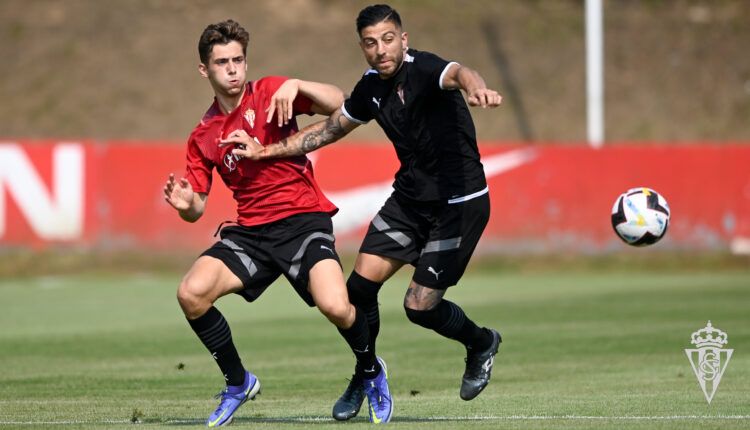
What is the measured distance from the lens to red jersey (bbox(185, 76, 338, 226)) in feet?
26.7

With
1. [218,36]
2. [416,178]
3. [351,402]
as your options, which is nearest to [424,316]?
[351,402]

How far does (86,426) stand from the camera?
25.1 feet

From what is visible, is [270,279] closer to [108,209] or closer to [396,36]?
[396,36]

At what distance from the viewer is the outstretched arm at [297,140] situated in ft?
26.3

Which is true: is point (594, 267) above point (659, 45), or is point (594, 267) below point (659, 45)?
below

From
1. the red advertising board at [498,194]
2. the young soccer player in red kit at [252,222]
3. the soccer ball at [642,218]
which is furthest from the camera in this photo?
the red advertising board at [498,194]

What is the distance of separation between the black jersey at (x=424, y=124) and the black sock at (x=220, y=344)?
1.56 meters

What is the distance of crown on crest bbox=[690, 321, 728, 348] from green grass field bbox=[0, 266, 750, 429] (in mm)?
125

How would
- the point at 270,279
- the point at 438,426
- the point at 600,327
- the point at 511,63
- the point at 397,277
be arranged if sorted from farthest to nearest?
the point at 511,63
the point at 397,277
the point at 600,327
the point at 270,279
the point at 438,426

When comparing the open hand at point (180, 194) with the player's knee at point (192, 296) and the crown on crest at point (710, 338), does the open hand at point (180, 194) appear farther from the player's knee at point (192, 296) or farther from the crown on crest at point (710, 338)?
the crown on crest at point (710, 338)

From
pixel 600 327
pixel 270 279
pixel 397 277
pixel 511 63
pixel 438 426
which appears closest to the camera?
pixel 438 426

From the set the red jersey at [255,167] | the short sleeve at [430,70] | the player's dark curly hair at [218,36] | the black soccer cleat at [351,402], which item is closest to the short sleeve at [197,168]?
the red jersey at [255,167]

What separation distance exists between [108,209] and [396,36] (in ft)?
54.0

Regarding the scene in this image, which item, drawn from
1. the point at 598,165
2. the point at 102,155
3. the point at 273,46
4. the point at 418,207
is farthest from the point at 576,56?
the point at 418,207
